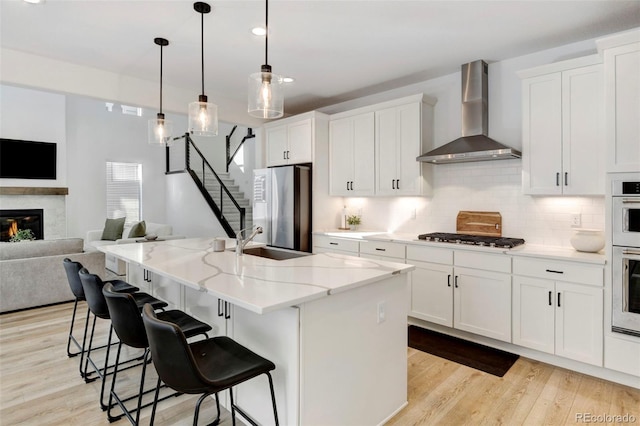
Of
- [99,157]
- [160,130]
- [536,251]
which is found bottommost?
[536,251]

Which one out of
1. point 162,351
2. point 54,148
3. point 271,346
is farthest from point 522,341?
point 54,148

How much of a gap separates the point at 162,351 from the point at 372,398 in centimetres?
127

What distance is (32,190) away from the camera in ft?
22.6

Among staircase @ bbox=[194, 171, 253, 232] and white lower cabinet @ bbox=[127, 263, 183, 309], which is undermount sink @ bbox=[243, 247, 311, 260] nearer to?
white lower cabinet @ bbox=[127, 263, 183, 309]

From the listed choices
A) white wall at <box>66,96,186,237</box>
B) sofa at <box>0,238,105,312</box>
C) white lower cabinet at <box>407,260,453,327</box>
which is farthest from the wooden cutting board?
white wall at <box>66,96,186,237</box>

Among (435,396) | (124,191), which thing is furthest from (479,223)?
(124,191)

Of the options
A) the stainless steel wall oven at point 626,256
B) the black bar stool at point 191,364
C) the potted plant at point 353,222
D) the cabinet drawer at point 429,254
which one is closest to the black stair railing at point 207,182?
the potted plant at point 353,222

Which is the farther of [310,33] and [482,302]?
[482,302]

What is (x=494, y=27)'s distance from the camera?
3.02 metres

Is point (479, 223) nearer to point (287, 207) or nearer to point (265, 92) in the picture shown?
point (287, 207)

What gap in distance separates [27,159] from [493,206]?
806cm

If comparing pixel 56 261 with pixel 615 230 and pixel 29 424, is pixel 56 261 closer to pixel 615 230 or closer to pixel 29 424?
pixel 29 424

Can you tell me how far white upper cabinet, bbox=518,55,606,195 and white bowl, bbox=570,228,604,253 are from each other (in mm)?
338

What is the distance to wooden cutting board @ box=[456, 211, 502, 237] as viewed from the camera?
12.4ft
